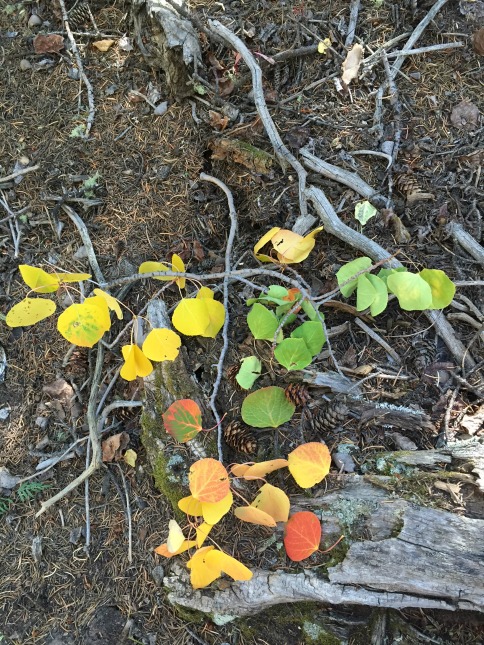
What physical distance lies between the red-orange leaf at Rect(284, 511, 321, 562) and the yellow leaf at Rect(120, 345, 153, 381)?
2.36 ft

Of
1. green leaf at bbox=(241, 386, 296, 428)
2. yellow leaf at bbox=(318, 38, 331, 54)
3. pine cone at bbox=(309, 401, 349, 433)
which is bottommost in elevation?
pine cone at bbox=(309, 401, 349, 433)

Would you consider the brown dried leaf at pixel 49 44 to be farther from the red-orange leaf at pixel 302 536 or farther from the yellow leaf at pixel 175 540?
the red-orange leaf at pixel 302 536

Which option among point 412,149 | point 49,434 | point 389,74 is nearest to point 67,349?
point 49,434

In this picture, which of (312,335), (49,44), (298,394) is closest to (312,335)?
(312,335)

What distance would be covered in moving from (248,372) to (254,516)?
52 cm

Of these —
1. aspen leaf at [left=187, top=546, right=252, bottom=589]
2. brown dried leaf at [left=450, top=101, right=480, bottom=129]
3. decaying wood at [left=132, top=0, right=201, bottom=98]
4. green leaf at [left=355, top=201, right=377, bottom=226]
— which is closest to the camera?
aspen leaf at [left=187, top=546, right=252, bottom=589]

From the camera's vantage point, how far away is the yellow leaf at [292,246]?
1867mm

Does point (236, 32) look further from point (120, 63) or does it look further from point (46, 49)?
point (46, 49)

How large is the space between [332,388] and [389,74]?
1419 mm

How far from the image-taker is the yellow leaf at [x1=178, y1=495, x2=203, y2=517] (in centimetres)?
166

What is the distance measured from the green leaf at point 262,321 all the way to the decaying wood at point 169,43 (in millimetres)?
1191

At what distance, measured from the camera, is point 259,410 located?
1.76m

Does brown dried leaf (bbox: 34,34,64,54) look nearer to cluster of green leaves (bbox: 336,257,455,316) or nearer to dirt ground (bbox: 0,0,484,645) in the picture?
dirt ground (bbox: 0,0,484,645)

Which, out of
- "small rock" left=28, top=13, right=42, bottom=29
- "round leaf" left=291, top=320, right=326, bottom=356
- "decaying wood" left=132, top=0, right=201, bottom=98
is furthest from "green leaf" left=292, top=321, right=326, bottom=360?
"small rock" left=28, top=13, right=42, bottom=29
